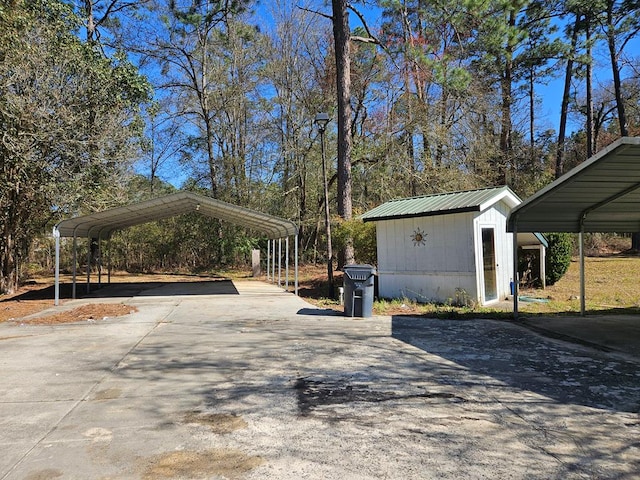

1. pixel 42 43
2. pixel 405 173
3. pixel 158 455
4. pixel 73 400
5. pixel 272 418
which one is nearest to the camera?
pixel 158 455

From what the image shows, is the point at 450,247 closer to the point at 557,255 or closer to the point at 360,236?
the point at 360,236

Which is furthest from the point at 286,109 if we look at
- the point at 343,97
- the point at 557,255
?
the point at 557,255

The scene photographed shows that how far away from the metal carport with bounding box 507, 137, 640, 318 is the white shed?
68.0 inches

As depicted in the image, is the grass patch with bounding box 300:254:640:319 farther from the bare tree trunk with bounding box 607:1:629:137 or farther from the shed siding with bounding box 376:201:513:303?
the bare tree trunk with bounding box 607:1:629:137

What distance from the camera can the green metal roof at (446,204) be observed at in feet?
32.8

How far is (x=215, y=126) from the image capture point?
24.7 m

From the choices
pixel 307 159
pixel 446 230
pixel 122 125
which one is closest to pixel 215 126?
pixel 307 159

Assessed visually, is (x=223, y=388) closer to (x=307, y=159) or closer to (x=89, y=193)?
(x=89, y=193)

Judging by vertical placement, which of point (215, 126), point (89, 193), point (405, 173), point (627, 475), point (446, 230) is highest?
point (215, 126)

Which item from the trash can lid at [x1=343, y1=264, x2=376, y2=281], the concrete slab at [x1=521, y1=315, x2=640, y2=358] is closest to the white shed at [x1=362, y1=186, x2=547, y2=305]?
the concrete slab at [x1=521, y1=315, x2=640, y2=358]

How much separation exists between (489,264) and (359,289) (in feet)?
11.7

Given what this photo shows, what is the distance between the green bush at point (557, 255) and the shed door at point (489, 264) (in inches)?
124

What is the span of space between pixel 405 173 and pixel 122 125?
10.1 meters

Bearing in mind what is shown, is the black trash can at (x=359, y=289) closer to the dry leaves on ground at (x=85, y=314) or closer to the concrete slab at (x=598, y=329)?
the concrete slab at (x=598, y=329)
